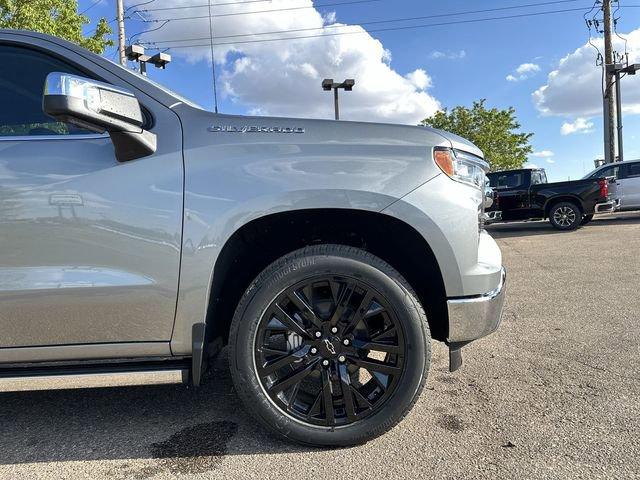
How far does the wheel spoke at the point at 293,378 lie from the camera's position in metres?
2.41

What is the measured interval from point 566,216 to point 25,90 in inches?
508

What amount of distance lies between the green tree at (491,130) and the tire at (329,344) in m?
33.1

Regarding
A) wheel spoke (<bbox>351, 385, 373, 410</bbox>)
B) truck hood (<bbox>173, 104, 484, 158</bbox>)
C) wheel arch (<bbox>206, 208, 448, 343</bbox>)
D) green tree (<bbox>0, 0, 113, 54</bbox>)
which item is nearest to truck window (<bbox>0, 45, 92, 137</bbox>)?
truck hood (<bbox>173, 104, 484, 158</bbox>)

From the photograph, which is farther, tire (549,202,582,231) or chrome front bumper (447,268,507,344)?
tire (549,202,582,231)

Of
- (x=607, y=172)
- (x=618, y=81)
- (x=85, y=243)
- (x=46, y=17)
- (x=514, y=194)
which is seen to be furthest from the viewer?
(x=618, y=81)

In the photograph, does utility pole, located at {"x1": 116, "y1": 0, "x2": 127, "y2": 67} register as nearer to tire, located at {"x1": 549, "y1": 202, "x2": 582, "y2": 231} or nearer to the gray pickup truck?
tire, located at {"x1": 549, "y1": 202, "x2": 582, "y2": 231}

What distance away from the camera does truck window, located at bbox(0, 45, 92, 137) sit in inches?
96.3

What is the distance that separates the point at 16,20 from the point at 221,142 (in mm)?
10771

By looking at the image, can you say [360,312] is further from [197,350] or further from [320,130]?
[320,130]

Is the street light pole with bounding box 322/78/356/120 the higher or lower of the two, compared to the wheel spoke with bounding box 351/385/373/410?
higher

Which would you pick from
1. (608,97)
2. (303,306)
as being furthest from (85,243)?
(608,97)

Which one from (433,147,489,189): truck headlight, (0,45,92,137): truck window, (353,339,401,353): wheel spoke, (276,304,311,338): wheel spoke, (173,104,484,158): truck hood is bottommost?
(353,339,401,353): wheel spoke

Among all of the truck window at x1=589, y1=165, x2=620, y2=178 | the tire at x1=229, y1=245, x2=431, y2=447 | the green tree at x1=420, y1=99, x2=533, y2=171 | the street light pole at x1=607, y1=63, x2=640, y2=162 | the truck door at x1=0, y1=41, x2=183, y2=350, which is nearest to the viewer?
the truck door at x1=0, y1=41, x2=183, y2=350

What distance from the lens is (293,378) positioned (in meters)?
2.42
